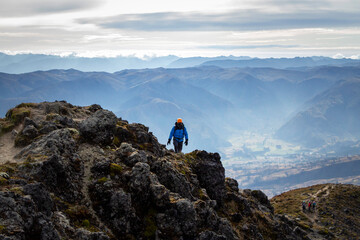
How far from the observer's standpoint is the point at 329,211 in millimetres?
69188

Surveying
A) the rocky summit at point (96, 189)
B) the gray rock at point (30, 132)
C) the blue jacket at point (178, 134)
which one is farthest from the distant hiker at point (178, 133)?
the gray rock at point (30, 132)

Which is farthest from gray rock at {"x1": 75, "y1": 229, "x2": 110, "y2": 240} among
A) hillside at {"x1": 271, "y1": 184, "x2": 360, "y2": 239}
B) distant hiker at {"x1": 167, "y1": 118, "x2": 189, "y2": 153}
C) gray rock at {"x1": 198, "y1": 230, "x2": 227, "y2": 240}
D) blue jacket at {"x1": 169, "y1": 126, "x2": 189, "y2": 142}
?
hillside at {"x1": 271, "y1": 184, "x2": 360, "y2": 239}

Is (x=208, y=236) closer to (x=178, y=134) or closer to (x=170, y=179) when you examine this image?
(x=170, y=179)

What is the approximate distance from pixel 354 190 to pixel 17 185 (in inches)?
3653

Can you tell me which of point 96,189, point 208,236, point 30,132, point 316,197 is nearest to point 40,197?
point 96,189

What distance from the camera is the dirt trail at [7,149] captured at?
22456 millimetres

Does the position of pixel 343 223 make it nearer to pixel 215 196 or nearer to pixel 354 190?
pixel 354 190

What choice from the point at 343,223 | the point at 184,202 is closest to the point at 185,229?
the point at 184,202

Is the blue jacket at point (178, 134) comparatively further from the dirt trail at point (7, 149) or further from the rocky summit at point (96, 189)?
the dirt trail at point (7, 149)

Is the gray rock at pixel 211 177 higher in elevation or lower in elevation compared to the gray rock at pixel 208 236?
higher

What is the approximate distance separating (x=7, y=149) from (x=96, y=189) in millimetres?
10207

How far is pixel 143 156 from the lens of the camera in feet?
81.4

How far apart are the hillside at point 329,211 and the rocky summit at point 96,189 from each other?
36031 mm

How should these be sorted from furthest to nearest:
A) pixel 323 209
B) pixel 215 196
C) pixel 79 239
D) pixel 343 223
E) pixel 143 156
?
pixel 323 209, pixel 343 223, pixel 215 196, pixel 143 156, pixel 79 239
